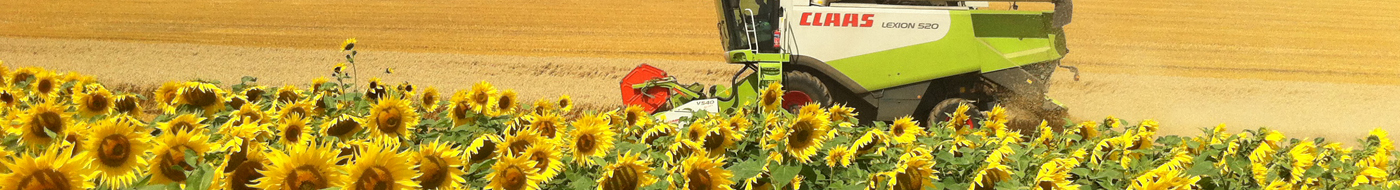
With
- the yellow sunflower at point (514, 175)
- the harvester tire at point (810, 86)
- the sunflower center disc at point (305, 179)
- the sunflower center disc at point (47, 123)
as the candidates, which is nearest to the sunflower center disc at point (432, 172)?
the yellow sunflower at point (514, 175)

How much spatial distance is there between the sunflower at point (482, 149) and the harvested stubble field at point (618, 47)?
796 centimetres

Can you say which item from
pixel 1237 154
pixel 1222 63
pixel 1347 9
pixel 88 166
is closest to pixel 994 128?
pixel 1237 154

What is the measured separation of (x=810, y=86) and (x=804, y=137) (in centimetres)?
508

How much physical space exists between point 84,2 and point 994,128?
23.3m

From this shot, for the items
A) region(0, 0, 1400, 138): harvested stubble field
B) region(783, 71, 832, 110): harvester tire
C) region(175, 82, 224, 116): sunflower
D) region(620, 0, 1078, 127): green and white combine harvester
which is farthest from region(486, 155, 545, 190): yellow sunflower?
region(0, 0, 1400, 138): harvested stubble field

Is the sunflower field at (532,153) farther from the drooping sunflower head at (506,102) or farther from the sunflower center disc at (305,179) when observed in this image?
the drooping sunflower head at (506,102)

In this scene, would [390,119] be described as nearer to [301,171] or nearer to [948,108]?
[301,171]

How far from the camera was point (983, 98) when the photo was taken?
740cm

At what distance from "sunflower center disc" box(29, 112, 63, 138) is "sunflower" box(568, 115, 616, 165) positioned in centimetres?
136

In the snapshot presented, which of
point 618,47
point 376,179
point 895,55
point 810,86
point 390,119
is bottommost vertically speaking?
point 618,47

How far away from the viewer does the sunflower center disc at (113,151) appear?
5.86 ft

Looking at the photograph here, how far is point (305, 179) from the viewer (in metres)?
1.57

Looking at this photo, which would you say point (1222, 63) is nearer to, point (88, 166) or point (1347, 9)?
point (1347, 9)

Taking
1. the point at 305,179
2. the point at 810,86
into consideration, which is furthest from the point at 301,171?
the point at 810,86
